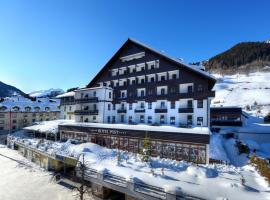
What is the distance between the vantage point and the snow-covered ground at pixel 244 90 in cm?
7597

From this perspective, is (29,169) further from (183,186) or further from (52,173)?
(183,186)

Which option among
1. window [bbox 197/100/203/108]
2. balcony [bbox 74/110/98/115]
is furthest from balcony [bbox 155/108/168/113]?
balcony [bbox 74/110/98/115]

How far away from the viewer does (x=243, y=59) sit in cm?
12556

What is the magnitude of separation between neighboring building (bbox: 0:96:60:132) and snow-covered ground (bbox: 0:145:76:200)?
1589 inches

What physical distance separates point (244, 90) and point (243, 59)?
163 feet

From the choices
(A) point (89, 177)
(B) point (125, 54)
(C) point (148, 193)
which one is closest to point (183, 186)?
(C) point (148, 193)

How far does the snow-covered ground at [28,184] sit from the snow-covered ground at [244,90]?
219ft

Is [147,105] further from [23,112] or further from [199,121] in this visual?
[23,112]

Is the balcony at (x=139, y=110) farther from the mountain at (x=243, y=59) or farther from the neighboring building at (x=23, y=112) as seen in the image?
the mountain at (x=243, y=59)

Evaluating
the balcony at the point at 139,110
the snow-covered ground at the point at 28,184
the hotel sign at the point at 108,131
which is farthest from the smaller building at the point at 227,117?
the snow-covered ground at the point at 28,184

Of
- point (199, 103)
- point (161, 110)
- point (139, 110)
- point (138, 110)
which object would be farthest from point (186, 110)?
point (138, 110)

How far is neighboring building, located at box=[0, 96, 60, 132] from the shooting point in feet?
202

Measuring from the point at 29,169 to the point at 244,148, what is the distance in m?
31.9

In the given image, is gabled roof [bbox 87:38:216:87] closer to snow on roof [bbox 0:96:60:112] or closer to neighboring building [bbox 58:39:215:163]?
neighboring building [bbox 58:39:215:163]
